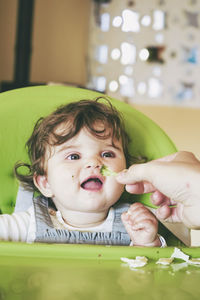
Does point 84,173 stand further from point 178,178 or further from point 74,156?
point 178,178

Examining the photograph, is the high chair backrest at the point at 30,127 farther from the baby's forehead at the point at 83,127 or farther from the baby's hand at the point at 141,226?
the baby's hand at the point at 141,226

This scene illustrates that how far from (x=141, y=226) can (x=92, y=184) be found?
0.15 metres

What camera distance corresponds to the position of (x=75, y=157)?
1.02 meters

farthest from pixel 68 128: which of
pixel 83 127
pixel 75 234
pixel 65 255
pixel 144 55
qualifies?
pixel 144 55

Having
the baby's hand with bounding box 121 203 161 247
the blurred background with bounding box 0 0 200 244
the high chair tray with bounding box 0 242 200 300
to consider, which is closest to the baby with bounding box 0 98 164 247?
the baby's hand with bounding box 121 203 161 247

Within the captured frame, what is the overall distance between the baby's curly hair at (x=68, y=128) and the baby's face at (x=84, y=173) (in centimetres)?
2

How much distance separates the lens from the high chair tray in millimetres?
609

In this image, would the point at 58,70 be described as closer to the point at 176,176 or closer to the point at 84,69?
the point at 84,69

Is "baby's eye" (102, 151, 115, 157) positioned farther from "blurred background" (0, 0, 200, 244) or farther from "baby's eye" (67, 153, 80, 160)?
"blurred background" (0, 0, 200, 244)

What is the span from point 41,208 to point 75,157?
0.17 metres

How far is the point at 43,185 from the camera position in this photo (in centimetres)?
110

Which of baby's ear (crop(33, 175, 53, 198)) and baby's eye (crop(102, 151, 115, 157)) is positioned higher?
baby's eye (crop(102, 151, 115, 157))

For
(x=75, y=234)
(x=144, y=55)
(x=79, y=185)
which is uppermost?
(x=144, y=55)

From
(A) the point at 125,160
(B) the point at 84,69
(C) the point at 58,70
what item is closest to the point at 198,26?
(B) the point at 84,69
